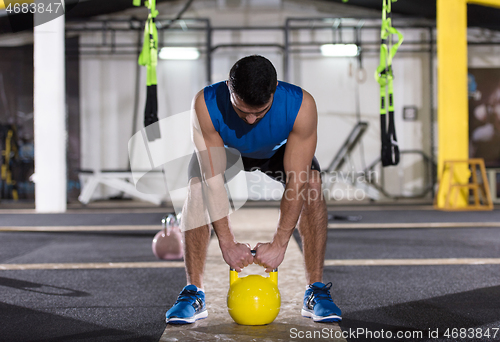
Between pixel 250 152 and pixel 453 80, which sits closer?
pixel 250 152

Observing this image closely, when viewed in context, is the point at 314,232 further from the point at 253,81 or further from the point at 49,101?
the point at 49,101

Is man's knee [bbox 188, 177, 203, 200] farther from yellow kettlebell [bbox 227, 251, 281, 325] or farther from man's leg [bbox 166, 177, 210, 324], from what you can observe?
yellow kettlebell [bbox 227, 251, 281, 325]

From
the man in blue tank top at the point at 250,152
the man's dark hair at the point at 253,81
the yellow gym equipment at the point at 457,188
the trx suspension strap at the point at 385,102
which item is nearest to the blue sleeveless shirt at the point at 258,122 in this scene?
the man in blue tank top at the point at 250,152

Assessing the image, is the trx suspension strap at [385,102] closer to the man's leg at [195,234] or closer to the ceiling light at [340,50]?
the man's leg at [195,234]

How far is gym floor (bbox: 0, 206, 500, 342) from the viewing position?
1486mm

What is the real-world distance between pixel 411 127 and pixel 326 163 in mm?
1812

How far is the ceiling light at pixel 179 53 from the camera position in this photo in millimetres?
7737

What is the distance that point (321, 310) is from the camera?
1556 mm

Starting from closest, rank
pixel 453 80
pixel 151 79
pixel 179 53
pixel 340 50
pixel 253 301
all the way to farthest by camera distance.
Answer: pixel 253 301, pixel 151 79, pixel 453 80, pixel 340 50, pixel 179 53

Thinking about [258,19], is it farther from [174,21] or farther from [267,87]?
[267,87]

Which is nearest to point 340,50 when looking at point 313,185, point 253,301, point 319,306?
point 313,185

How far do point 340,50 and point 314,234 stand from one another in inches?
260

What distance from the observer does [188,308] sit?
1.55m

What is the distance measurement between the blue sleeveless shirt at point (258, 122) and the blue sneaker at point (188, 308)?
2.06ft
